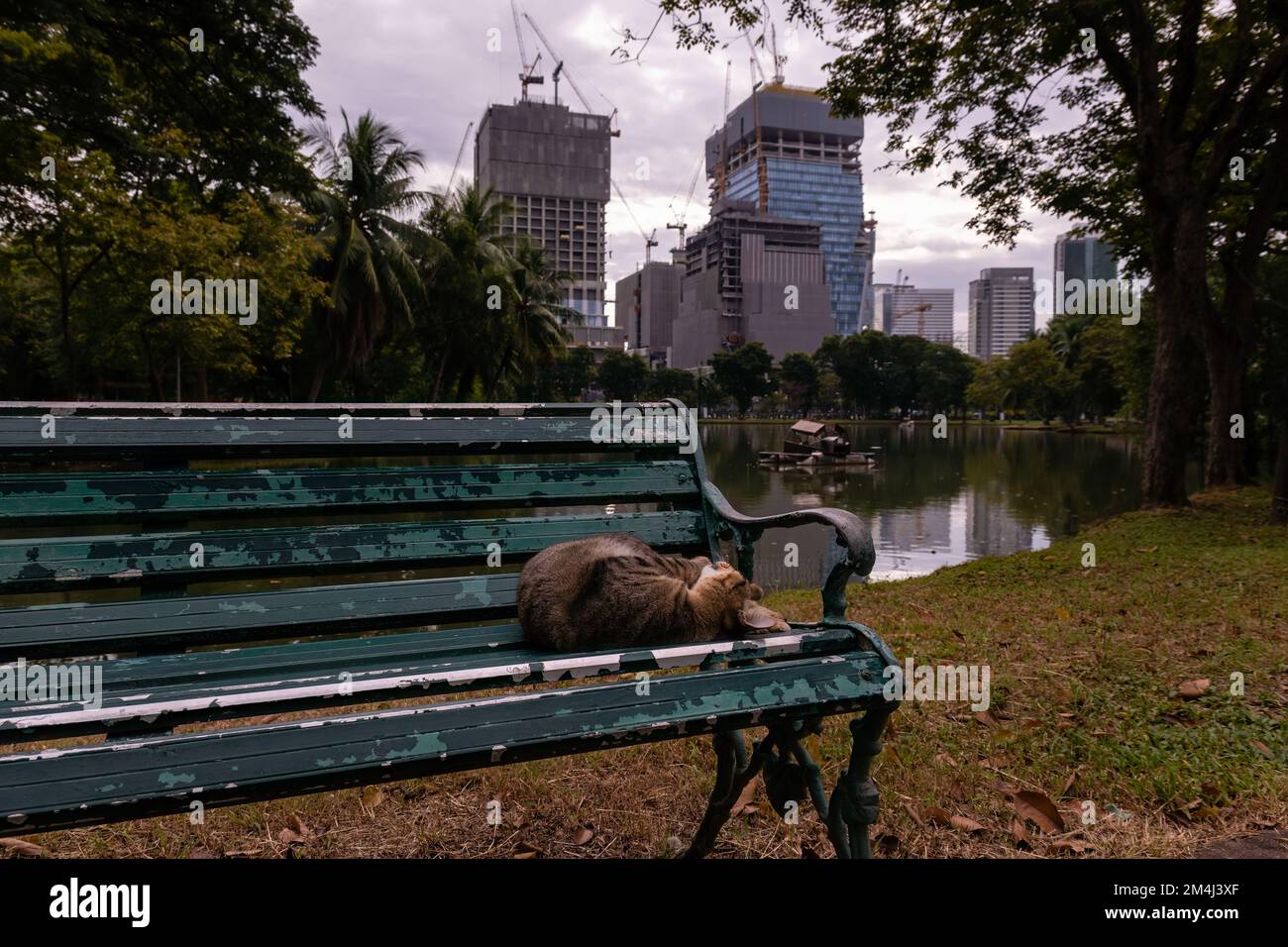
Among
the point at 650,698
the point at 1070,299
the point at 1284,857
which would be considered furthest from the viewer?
the point at 1070,299

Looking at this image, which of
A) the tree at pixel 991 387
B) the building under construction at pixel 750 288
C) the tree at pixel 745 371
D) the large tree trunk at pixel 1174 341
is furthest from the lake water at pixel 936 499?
the building under construction at pixel 750 288

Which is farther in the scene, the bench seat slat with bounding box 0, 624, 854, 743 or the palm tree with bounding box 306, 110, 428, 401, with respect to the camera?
the palm tree with bounding box 306, 110, 428, 401

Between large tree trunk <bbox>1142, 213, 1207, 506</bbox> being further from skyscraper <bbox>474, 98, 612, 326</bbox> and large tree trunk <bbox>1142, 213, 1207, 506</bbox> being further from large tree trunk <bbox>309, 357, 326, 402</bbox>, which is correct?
skyscraper <bbox>474, 98, 612, 326</bbox>

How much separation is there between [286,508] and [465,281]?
88.6 ft

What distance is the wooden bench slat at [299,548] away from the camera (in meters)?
1.87

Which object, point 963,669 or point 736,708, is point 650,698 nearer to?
point 736,708

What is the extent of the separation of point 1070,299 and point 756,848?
6697 millimetres

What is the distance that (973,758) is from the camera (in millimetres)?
2637

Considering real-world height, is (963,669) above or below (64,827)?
below

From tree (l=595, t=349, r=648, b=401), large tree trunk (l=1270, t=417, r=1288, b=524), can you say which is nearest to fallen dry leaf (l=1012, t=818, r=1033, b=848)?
large tree trunk (l=1270, t=417, r=1288, b=524)

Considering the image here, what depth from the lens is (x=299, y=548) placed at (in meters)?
2.07

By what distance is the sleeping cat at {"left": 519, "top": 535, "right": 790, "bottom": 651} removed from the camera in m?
1.93

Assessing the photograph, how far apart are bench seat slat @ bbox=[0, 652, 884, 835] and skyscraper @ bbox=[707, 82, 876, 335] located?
131807mm

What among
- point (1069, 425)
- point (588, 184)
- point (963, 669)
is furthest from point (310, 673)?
point (588, 184)
